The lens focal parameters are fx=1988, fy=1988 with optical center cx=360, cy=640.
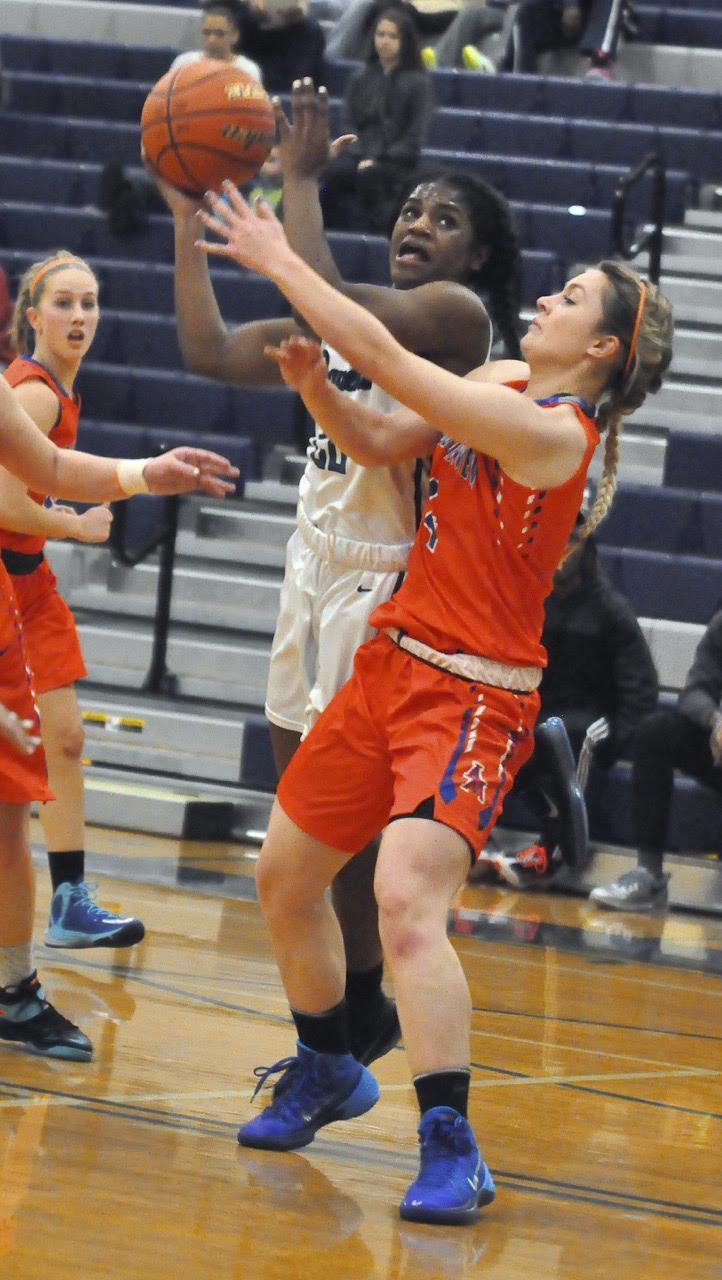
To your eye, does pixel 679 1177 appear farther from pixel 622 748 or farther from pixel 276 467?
pixel 276 467

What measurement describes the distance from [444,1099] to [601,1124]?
2.45 ft

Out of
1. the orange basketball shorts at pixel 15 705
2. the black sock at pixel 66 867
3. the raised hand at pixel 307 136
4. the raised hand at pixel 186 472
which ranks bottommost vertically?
the black sock at pixel 66 867

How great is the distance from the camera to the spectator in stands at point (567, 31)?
36.5 feet

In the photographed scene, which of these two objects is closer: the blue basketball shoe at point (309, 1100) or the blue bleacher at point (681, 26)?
the blue basketball shoe at point (309, 1100)

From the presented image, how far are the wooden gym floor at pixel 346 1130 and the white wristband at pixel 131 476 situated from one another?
1.11 meters

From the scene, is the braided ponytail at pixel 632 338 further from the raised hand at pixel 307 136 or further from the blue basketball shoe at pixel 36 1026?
the blue basketball shoe at pixel 36 1026

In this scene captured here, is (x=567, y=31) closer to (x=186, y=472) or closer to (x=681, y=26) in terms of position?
(x=681, y=26)

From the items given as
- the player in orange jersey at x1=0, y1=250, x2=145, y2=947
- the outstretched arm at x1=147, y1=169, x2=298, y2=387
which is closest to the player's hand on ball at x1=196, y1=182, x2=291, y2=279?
the outstretched arm at x1=147, y1=169, x2=298, y2=387

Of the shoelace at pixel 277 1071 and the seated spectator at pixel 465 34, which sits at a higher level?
the seated spectator at pixel 465 34

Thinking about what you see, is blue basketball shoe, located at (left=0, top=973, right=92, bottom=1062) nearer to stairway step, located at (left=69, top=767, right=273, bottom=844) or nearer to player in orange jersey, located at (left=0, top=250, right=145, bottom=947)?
player in orange jersey, located at (left=0, top=250, right=145, bottom=947)

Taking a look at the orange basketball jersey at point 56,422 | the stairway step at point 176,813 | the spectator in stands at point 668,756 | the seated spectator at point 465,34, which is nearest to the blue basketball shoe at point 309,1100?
the orange basketball jersey at point 56,422

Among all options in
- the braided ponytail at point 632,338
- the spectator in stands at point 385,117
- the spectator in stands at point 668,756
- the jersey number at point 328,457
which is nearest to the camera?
the braided ponytail at point 632,338

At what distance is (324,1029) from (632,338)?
131cm

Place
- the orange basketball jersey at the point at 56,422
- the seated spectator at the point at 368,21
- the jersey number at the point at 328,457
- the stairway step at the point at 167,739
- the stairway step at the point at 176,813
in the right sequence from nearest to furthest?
the jersey number at the point at 328,457 → the orange basketball jersey at the point at 56,422 → the stairway step at the point at 176,813 → the stairway step at the point at 167,739 → the seated spectator at the point at 368,21
